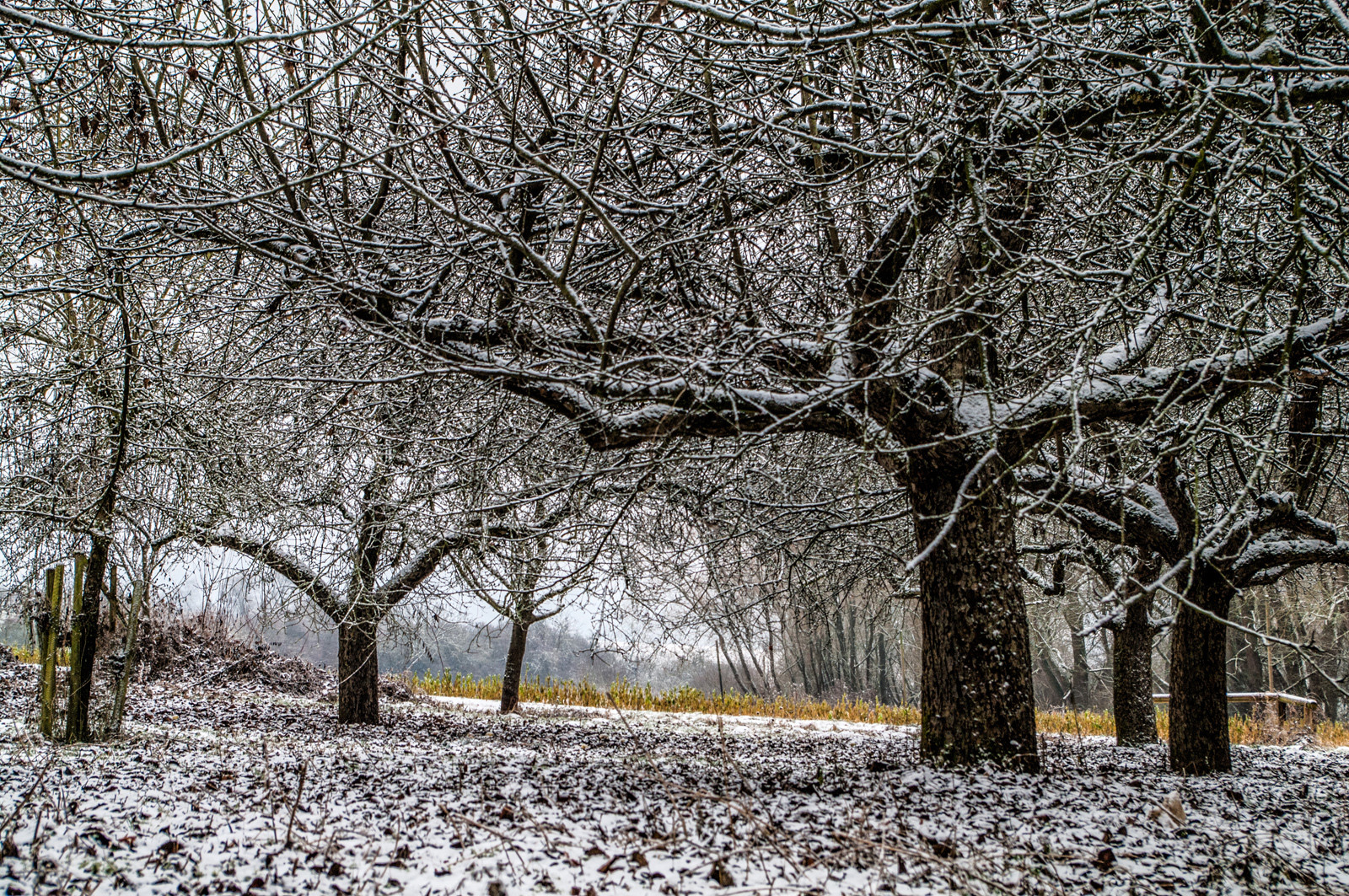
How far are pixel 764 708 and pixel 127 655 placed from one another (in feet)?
36.0

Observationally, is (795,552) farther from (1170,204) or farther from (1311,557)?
(1170,204)

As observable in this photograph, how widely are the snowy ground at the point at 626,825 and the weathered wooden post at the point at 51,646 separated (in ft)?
0.99

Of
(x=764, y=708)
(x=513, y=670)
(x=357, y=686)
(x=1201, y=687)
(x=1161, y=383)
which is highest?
(x=1161, y=383)

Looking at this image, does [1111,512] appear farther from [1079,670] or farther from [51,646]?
[1079,670]

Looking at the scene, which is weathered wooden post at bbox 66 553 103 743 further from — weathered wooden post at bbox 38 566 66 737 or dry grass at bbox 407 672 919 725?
dry grass at bbox 407 672 919 725

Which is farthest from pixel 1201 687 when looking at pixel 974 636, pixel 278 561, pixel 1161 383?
pixel 278 561

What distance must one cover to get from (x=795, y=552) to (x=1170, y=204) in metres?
5.42

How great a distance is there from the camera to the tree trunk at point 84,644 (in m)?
5.65

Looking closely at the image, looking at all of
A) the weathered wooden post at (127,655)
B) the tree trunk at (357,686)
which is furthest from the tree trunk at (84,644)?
the tree trunk at (357,686)

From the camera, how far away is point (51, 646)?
5.59m

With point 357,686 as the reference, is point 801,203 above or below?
above

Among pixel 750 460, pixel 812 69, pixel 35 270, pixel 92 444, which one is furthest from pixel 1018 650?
pixel 35 270

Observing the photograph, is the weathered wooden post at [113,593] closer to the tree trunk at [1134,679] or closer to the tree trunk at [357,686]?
the tree trunk at [357,686]

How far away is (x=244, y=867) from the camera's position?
3.01 meters
